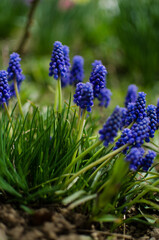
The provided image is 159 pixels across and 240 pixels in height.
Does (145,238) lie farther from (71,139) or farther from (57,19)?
(57,19)

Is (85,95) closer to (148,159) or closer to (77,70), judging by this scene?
(148,159)

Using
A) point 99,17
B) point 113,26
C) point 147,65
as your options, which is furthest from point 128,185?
point 99,17

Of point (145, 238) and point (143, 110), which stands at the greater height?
point (143, 110)

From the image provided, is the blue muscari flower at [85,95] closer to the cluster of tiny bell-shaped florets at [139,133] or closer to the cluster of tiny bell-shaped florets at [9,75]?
the cluster of tiny bell-shaped florets at [139,133]

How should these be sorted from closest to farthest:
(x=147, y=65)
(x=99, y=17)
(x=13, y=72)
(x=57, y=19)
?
1. (x=13, y=72)
2. (x=147, y=65)
3. (x=57, y=19)
4. (x=99, y=17)

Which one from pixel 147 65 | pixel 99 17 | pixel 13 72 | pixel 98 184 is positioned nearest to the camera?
pixel 98 184

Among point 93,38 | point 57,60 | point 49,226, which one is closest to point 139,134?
point 49,226
